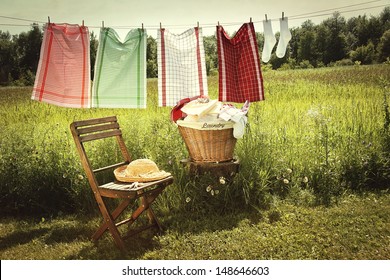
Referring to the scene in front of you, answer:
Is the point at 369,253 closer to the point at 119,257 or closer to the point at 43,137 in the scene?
the point at 119,257

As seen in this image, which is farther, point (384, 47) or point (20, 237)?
point (384, 47)

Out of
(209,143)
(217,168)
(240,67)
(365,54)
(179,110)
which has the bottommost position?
(217,168)

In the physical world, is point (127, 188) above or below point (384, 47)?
below

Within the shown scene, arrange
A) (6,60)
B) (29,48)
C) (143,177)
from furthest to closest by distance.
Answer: (6,60) < (29,48) < (143,177)

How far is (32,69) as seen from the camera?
500 cm

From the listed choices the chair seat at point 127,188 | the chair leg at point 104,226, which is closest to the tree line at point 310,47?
the chair seat at point 127,188

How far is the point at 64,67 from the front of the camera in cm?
406

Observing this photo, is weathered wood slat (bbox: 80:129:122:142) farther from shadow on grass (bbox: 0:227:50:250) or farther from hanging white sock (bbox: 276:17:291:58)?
hanging white sock (bbox: 276:17:291:58)

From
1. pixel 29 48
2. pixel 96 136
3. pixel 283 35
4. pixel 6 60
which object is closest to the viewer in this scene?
pixel 96 136

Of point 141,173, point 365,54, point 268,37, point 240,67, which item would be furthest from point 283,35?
point 365,54

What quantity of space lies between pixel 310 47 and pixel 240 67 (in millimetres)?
1896

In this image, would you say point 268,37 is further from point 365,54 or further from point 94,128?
point 365,54

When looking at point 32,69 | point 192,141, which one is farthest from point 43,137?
point 192,141
